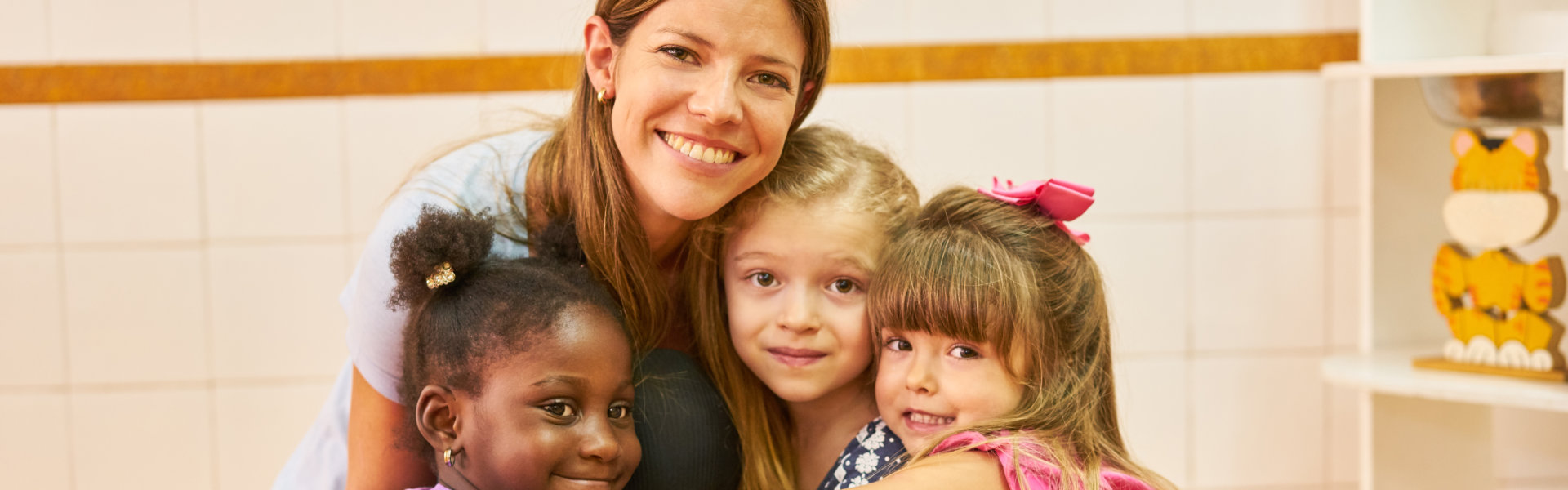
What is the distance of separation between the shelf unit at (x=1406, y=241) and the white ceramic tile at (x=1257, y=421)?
0.63 meters

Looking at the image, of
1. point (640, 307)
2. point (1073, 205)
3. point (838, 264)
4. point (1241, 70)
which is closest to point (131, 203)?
point (640, 307)

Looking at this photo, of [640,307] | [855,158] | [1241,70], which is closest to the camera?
[640,307]

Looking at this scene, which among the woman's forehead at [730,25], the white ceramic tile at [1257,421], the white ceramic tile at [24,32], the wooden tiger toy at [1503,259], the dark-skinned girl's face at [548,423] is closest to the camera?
the dark-skinned girl's face at [548,423]

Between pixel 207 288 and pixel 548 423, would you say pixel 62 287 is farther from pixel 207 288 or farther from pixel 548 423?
pixel 548 423

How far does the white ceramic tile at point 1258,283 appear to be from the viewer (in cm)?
266

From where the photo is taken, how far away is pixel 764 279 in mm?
1316

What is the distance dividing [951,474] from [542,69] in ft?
5.59

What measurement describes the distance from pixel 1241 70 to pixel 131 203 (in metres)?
2.64

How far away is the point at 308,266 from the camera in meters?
2.53

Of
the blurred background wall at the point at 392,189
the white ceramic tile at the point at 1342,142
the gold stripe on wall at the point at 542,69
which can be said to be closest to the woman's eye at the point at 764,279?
the gold stripe on wall at the point at 542,69

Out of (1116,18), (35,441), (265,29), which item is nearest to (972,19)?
(1116,18)

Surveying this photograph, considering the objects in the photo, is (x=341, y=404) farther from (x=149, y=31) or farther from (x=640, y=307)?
(x=149, y=31)

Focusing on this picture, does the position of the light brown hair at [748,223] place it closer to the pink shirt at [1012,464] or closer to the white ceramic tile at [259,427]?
the pink shirt at [1012,464]

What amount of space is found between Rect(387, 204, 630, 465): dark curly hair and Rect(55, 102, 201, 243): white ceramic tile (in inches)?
64.4
